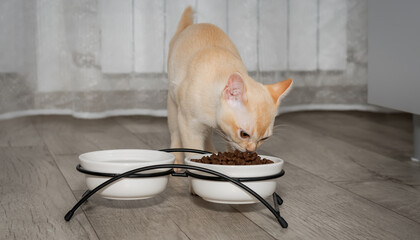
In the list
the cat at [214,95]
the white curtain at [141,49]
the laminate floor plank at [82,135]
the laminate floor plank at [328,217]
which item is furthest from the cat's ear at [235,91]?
the white curtain at [141,49]

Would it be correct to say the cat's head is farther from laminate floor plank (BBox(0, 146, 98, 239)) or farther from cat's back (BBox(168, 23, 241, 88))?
laminate floor plank (BBox(0, 146, 98, 239))

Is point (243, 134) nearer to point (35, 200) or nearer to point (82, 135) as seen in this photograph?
point (35, 200)

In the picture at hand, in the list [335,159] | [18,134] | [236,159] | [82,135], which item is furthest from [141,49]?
[236,159]

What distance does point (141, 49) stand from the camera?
2807 millimetres

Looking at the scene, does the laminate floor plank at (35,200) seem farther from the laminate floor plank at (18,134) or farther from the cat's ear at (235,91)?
the cat's ear at (235,91)

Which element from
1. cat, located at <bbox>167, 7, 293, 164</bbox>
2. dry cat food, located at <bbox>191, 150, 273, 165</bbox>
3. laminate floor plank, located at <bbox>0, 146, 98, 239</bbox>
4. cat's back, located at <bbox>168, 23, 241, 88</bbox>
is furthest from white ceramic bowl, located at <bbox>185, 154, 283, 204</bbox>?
cat's back, located at <bbox>168, 23, 241, 88</bbox>

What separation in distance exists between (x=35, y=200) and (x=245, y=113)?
59cm

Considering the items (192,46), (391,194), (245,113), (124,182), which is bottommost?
(391,194)

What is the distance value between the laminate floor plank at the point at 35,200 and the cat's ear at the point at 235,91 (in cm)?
44

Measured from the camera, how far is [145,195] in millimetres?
1257

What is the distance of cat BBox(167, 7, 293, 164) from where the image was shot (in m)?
1.36

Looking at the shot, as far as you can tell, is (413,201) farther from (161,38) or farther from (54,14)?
(54,14)

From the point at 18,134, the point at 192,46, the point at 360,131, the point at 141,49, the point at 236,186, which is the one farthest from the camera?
the point at 141,49

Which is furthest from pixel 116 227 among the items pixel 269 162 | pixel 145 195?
pixel 269 162
